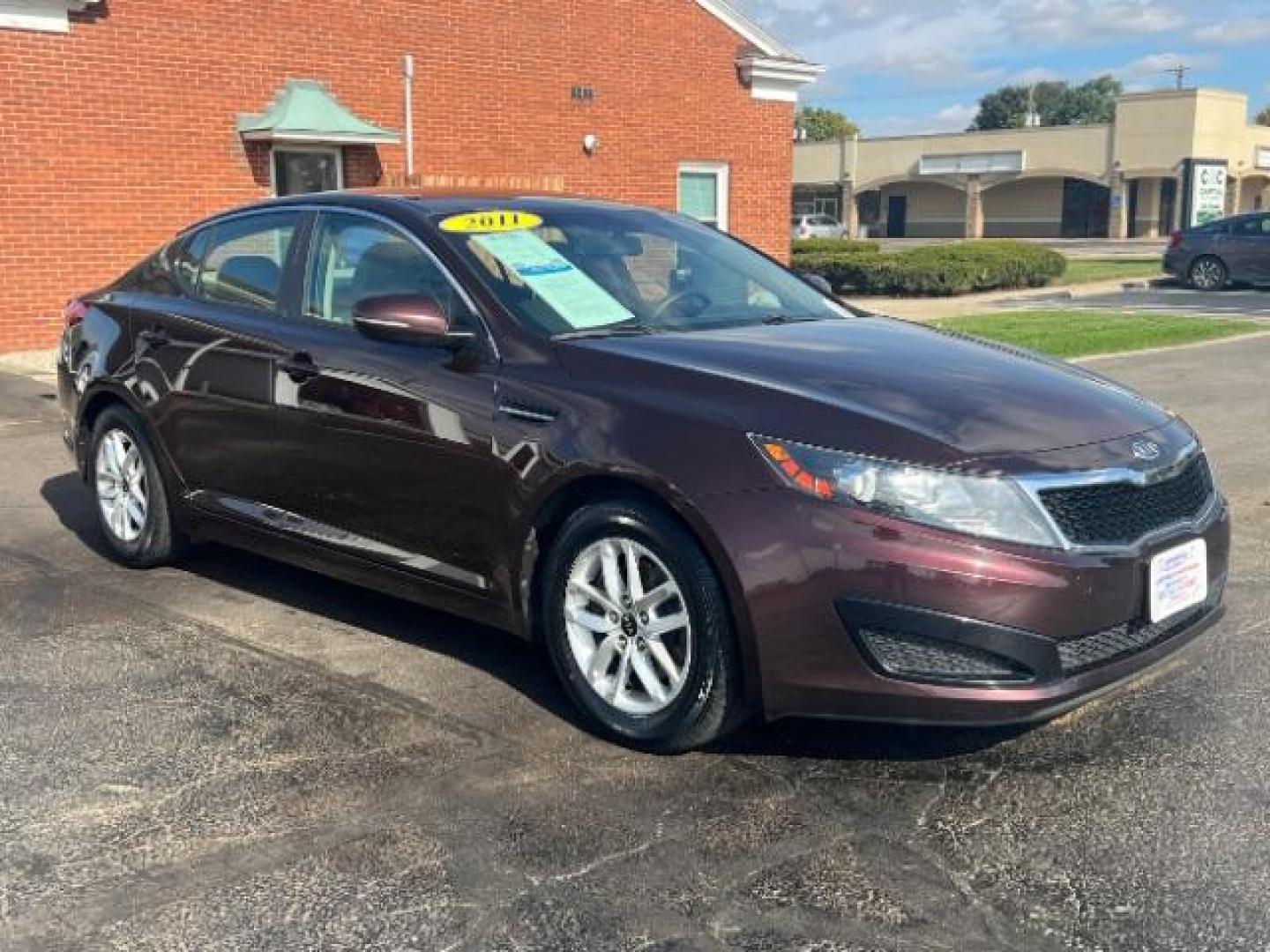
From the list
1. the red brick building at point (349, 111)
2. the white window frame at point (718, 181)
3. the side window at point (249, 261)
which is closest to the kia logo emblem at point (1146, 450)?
the side window at point (249, 261)

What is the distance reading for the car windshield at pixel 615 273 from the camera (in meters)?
4.43

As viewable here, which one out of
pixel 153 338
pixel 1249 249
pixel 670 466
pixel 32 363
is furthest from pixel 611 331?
pixel 1249 249

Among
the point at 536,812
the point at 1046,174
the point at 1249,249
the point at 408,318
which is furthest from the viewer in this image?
the point at 1046,174

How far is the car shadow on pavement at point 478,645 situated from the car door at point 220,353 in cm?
58

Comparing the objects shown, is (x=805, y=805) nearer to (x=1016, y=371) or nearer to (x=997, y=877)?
(x=997, y=877)

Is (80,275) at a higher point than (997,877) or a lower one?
higher

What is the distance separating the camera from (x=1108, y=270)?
29922 millimetres

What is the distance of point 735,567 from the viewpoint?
3578mm

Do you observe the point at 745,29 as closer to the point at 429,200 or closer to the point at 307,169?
the point at 307,169

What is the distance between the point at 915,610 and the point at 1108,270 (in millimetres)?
28741

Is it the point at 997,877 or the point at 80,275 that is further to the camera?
the point at 80,275

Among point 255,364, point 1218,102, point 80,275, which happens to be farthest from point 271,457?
point 1218,102

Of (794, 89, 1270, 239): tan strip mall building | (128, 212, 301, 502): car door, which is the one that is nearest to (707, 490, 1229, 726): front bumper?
(128, 212, 301, 502): car door

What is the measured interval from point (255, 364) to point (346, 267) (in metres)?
0.52
